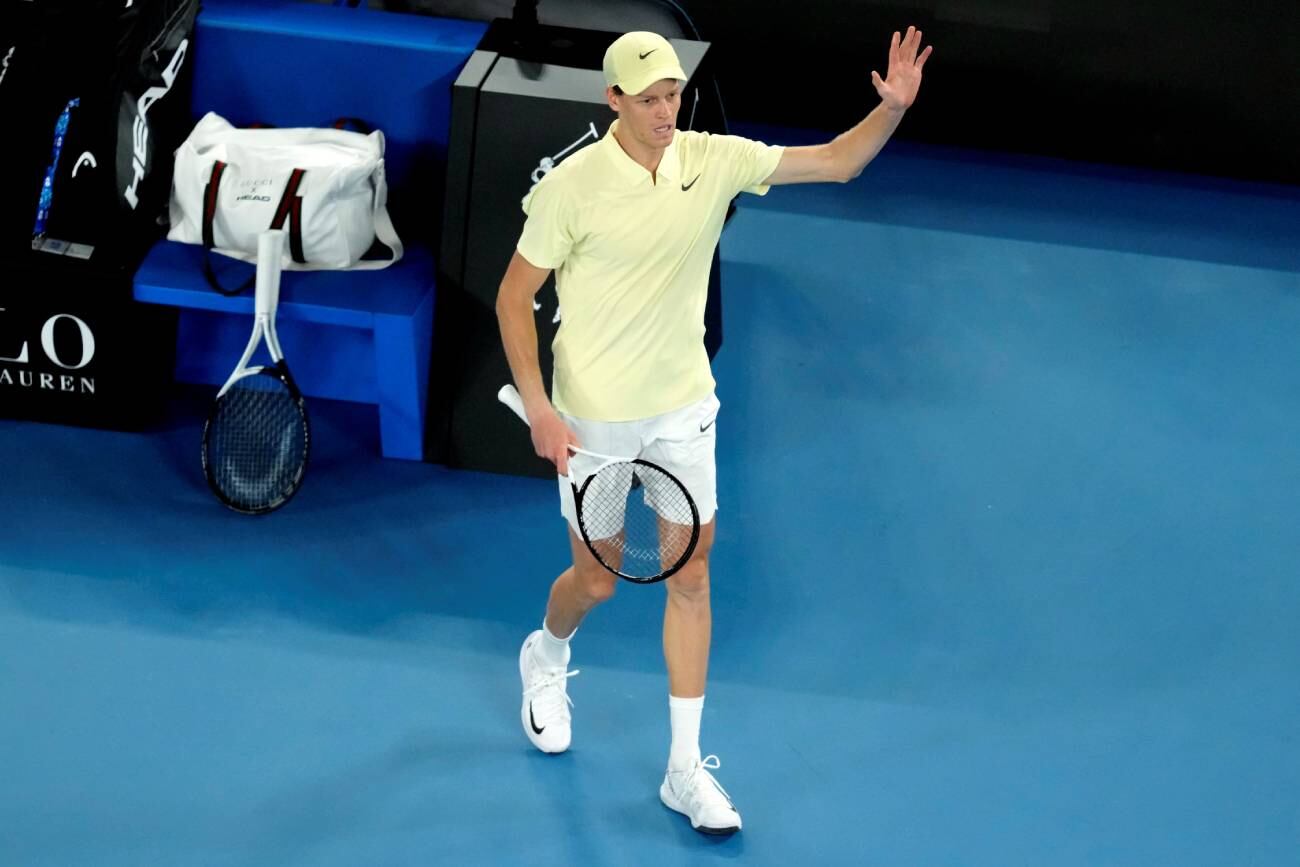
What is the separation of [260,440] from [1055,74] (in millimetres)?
4452

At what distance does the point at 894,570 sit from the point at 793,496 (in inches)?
18.3

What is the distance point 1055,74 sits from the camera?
7.62 m

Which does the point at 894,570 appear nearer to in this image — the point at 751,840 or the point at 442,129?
the point at 751,840

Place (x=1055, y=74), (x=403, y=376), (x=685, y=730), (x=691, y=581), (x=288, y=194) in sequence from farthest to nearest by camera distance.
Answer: (x=1055, y=74)
(x=403, y=376)
(x=288, y=194)
(x=685, y=730)
(x=691, y=581)

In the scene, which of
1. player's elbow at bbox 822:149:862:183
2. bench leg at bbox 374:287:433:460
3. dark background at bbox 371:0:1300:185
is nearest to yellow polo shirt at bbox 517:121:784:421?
player's elbow at bbox 822:149:862:183

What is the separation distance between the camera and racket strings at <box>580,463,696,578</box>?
3521mm

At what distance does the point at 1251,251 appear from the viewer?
7.01 metres

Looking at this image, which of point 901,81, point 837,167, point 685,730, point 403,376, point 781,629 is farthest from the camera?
point 403,376

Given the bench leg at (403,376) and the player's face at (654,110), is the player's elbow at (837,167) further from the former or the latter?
the bench leg at (403,376)

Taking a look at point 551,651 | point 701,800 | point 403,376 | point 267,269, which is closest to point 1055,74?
point 403,376

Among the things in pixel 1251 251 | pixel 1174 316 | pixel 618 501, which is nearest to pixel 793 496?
pixel 618 501

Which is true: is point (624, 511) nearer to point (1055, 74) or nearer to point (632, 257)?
point (632, 257)

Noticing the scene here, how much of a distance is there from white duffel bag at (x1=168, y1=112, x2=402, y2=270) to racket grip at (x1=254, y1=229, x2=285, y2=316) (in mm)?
134

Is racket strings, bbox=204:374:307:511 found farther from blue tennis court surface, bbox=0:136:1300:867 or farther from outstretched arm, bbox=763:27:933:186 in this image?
outstretched arm, bbox=763:27:933:186
